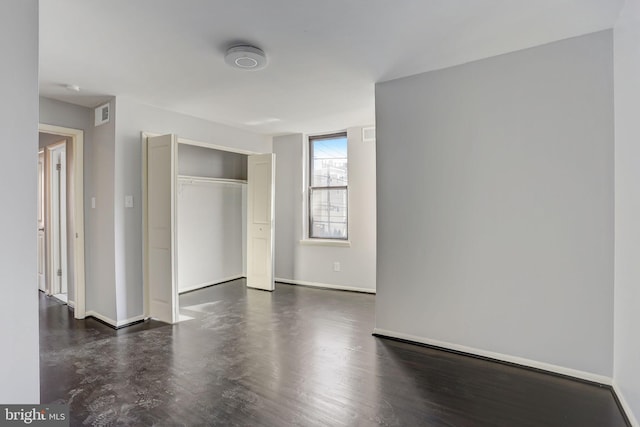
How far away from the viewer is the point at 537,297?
2529 millimetres

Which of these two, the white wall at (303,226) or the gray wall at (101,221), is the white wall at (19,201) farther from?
the white wall at (303,226)

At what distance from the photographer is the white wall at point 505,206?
92.3 inches

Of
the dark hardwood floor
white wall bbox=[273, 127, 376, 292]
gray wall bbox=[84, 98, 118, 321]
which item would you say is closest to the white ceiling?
gray wall bbox=[84, 98, 118, 321]

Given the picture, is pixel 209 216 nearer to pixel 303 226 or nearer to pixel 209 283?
pixel 209 283

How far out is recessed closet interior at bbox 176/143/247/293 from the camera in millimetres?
5094

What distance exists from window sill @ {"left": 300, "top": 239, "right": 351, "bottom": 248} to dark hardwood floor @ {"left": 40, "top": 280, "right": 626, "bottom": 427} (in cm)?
163

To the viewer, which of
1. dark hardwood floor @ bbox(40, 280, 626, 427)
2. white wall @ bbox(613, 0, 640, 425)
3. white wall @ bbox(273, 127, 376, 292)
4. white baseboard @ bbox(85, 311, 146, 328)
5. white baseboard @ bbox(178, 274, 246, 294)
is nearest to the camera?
white wall @ bbox(613, 0, 640, 425)

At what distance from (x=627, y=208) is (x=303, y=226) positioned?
402cm

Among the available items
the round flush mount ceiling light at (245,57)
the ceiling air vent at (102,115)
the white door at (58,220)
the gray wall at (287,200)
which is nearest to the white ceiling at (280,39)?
the round flush mount ceiling light at (245,57)

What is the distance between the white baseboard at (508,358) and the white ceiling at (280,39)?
7.60 feet

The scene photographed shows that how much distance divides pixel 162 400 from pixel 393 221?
2225 mm

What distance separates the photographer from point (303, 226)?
5477 mm

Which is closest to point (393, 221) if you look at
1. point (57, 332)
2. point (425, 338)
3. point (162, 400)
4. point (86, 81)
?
point (425, 338)

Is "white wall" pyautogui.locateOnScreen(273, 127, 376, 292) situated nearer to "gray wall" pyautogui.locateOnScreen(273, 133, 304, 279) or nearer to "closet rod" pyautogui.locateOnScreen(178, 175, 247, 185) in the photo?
"gray wall" pyautogui.locateOnScreen(273, 133, 304, 279)
